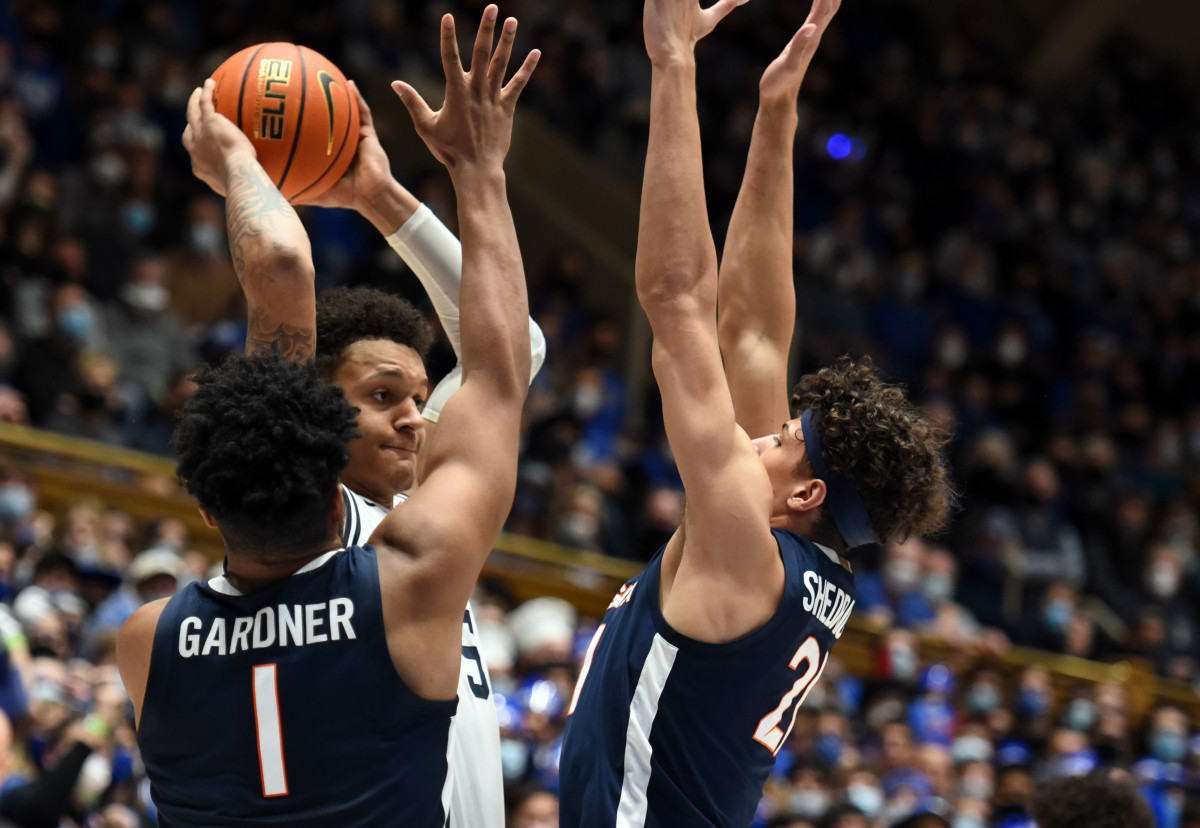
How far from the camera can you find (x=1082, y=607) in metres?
12.6

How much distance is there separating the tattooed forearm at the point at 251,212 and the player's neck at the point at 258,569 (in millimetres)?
727

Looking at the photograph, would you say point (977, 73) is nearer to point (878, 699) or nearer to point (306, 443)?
point (878, 699)

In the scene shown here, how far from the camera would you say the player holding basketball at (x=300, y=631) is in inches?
96.3

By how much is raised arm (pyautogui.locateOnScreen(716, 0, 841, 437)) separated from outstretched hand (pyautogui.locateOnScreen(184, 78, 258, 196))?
124cm

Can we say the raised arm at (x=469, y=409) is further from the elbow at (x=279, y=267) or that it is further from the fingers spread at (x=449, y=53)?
the elbow at (x=279, y=267)

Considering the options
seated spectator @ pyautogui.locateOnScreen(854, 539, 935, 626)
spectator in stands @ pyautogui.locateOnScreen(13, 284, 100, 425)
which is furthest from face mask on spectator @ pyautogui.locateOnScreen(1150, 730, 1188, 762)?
spectator in stands @ pyautogui.locateOnScreen(13, 284, 100, 425)

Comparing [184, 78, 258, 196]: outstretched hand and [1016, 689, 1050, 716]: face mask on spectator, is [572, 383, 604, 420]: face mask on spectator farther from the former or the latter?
[184, 78, 258, 196]: outstretched hand

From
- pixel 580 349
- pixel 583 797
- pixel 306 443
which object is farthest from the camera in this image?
pixel 580 349

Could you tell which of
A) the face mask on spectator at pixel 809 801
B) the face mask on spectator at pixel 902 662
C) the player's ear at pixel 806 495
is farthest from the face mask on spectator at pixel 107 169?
the player's ear at pixel 806 495

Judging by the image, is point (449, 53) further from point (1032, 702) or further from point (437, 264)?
point (1032, 702)

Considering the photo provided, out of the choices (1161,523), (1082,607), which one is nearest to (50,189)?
(1082,607)

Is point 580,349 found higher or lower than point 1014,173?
lower

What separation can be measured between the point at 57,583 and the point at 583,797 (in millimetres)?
4322

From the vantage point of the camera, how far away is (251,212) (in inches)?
120
